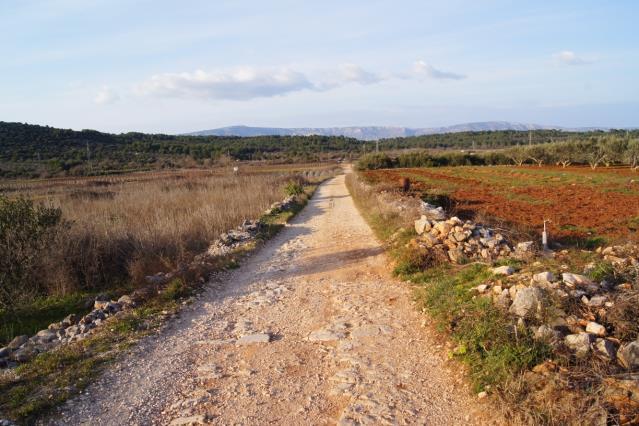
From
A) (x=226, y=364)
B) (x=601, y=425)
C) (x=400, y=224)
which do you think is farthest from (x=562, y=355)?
(x=400, y=224)

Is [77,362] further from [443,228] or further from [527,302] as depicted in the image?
[443,228]

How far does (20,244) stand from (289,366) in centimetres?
622

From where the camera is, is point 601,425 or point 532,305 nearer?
point 601,425

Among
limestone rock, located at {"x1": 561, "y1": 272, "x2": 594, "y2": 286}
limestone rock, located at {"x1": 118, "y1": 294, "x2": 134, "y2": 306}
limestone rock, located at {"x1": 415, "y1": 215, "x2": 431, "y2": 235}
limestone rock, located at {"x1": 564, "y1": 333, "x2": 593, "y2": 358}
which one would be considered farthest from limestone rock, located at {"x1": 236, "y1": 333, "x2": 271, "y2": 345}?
limestone rock, located at {"x1": 415, "y1": 215, "x2": 431, "y2": 235}

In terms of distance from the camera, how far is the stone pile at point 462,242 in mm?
8469

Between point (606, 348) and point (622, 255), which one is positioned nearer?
point (606, 348)

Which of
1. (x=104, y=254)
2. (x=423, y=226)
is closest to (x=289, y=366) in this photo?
(x=423, y=226)

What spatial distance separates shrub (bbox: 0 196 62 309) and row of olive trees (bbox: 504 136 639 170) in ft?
129

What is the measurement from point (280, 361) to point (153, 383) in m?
1.33

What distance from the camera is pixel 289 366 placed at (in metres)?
5.05

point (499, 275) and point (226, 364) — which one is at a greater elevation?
point (499, 275)

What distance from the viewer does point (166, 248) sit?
11438mm

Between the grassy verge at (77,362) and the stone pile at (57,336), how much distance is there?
0.21 metres

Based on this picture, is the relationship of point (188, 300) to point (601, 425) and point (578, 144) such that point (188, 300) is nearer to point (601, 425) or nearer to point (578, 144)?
point (601, 425)
